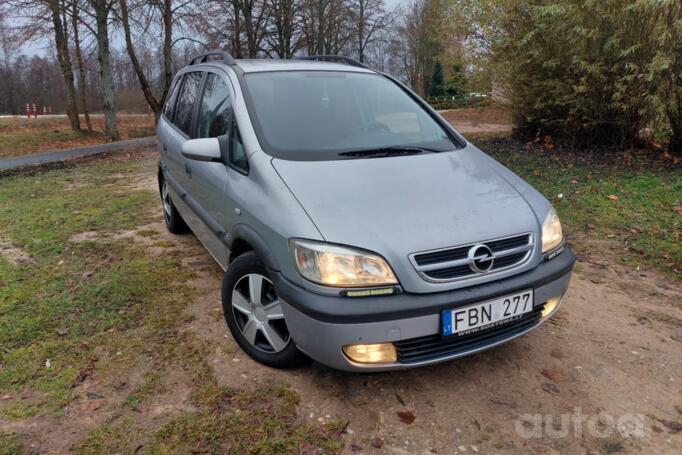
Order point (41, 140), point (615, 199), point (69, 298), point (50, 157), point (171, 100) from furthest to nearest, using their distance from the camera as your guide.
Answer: point (41, 140), point (50, 157), point (615, 199), point (171, 100), point (69, 298)

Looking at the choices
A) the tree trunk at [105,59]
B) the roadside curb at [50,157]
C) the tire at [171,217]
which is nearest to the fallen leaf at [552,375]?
the tire at [171,217]

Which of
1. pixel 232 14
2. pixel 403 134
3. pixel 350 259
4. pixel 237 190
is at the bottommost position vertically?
pixel 350 259

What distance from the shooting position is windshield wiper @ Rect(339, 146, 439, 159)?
299 cm

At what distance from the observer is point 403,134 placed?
336cm

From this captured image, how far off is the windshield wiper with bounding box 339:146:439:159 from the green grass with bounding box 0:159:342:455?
139cm

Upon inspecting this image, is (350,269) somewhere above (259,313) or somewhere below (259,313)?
above

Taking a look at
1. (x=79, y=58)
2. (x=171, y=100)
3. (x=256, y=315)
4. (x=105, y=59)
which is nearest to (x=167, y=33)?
(x=105, y=59)

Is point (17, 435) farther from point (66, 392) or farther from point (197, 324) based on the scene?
point (197, 324)

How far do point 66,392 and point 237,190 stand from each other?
1414 millimetres

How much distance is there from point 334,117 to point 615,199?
14.9ft

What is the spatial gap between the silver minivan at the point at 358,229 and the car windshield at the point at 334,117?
1 cm

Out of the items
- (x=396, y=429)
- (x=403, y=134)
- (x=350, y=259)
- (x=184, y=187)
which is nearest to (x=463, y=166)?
(x=403, y=134)

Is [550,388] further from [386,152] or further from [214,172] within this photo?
[214,172]

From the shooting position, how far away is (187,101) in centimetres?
436
